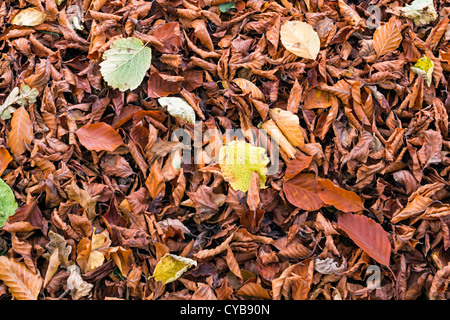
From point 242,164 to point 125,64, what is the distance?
46 cm

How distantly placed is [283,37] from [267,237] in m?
0.61

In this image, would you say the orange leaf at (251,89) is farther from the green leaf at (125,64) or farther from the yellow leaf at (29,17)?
the yellow leaf at (29,17)

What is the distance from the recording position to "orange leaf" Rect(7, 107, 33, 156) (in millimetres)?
1162

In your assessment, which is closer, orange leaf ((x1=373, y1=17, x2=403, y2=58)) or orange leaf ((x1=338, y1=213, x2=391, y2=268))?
orange leaf ((x1=338, y1=213, x2=391, y2=268))

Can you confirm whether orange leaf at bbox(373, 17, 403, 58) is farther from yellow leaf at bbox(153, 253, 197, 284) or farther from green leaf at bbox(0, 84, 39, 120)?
green leaf at bbox(0, 84, 39, 120)

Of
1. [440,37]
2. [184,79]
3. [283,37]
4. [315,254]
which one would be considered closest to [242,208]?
[315,254]

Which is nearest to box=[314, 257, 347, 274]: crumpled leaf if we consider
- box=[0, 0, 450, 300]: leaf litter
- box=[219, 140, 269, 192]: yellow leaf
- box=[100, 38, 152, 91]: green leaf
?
box=[0, 0, 450, 300]: leaf litter

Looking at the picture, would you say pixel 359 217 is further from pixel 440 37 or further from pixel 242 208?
pixel 440 37

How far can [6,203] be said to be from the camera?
1.10 meters

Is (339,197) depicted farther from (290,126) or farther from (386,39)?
(386,39)

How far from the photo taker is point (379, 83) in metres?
1.22

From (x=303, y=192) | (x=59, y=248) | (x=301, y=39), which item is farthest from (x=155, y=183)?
(x=301, y=39)

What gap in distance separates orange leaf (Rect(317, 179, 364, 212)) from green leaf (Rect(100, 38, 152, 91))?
62 cm

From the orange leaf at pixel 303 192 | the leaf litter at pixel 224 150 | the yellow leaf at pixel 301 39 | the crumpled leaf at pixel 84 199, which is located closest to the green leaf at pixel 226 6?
the leaf litter at pixel 224 150
